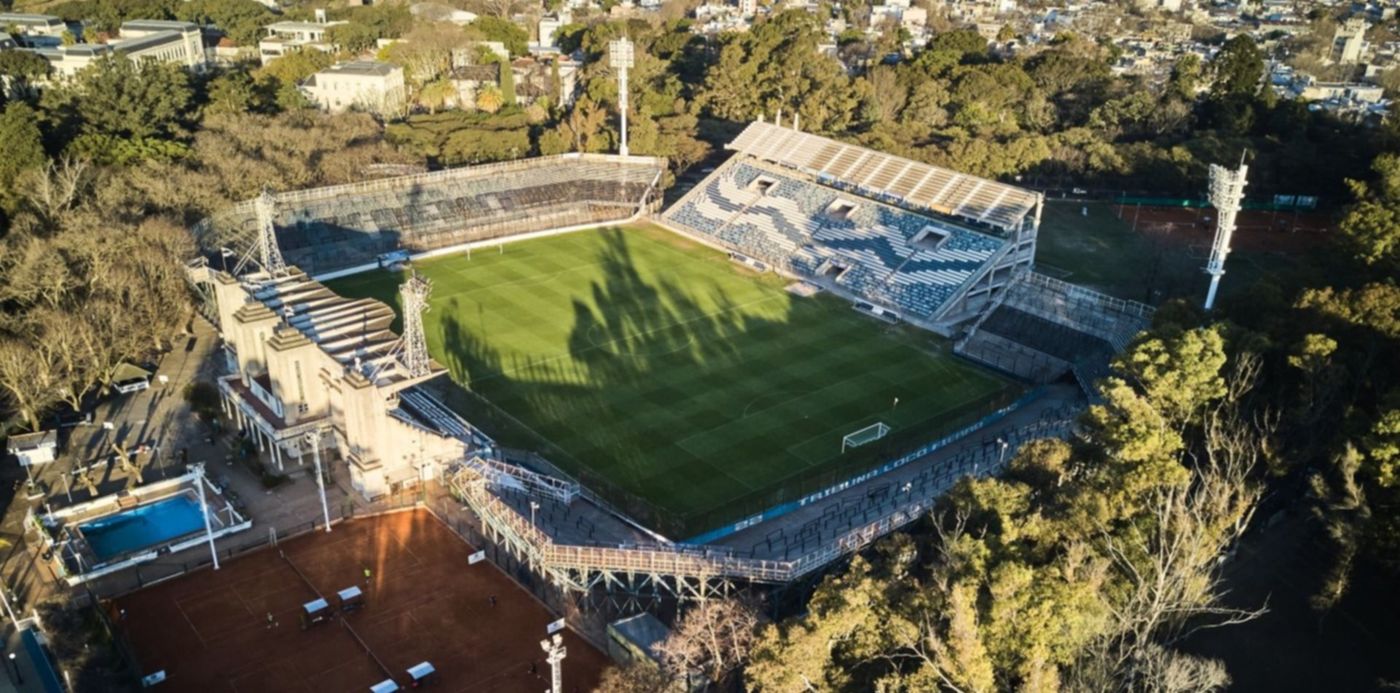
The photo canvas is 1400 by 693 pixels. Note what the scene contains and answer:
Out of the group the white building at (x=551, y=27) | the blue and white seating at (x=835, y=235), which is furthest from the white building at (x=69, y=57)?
Answer: the blue and white seating at (x=835, y=235)

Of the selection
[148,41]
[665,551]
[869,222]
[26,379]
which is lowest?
[665,551]

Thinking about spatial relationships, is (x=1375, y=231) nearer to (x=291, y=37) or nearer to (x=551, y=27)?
(x=551, y=27)

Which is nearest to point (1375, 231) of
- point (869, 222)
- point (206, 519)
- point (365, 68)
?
point (869, 222)

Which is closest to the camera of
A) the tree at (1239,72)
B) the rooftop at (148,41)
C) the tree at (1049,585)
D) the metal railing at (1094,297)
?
the tree at (1049,585)

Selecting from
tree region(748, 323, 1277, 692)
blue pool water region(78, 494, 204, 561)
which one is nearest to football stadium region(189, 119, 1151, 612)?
blue pool water region(78, 494, 204, 561)

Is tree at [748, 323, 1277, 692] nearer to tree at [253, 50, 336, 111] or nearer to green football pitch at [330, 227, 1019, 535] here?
green football pitch at [330, 227, 1019, 535]

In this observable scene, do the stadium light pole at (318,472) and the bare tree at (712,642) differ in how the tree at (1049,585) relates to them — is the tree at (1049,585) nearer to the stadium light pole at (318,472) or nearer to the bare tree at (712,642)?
the bare tree at (712,642)
